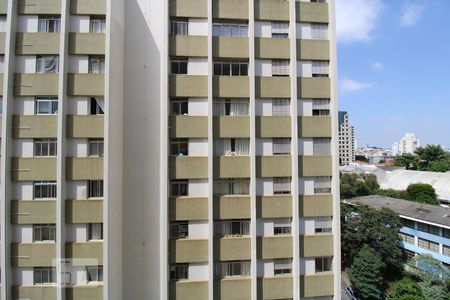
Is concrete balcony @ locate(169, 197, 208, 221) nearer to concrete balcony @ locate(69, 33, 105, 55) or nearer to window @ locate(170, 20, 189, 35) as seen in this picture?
concrete balcony @ locate(69, 33, 105, 55)

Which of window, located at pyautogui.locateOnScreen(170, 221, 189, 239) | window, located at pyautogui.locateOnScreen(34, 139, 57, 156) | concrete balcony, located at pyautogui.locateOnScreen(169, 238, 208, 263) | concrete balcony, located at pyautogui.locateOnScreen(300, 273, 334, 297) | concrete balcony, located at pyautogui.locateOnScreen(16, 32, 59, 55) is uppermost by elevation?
concrete balcony, located at pyautogui.locateOnScreen(16, 32, 59, 55)

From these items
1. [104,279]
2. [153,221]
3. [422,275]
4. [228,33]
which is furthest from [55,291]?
[422,275]

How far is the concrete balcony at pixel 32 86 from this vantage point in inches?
449

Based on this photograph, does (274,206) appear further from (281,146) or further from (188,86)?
(188,86)

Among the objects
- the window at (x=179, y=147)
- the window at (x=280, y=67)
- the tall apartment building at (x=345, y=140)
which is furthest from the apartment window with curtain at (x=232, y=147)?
the tall apartment building at (x=345, y=140)

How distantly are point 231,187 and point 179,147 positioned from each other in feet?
10.6

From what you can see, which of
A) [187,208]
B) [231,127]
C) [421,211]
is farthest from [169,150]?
[421,211]

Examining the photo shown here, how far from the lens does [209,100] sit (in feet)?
39.7

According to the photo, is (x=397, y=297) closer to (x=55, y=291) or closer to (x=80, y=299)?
(x=80, y=299)

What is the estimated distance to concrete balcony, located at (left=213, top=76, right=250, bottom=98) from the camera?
12.3 meters

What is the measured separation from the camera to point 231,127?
40.3 ft

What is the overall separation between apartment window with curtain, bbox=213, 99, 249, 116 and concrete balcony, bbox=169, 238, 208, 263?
6.37 m

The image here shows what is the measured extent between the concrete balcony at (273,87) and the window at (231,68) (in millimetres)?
875

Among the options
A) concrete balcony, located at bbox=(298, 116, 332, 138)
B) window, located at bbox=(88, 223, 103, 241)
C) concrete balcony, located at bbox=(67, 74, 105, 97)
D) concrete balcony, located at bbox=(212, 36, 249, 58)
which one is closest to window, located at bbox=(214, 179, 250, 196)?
concrete balcony, located at bbox=(298, 116, 332, 138)
